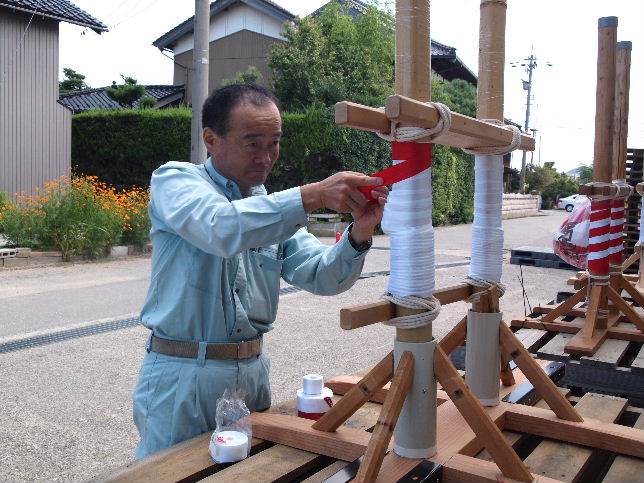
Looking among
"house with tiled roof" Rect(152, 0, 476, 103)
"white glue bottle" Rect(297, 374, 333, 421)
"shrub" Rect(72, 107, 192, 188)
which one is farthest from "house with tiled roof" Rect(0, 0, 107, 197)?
"white glue bottle" Rect(297, 374, 333, 421)

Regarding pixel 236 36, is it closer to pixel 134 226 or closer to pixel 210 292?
pixel 134 226

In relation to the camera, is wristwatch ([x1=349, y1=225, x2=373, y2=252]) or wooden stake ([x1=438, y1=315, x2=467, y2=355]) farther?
wooden stake ([x1=438, y1=315, x2=467, y2=355])

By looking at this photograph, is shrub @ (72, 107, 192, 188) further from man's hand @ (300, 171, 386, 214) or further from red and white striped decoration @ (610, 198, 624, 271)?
man's hand @ (300, 171, 386, 214)

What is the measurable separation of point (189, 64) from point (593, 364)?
27.0m

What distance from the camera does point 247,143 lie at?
202 centimetres

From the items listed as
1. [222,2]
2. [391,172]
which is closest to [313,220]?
[222,2]

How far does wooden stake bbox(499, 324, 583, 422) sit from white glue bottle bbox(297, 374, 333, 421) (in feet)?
1.94

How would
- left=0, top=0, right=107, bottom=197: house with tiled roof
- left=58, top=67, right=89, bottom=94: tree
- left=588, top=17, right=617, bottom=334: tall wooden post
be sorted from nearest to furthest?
left=588, top=17, right=617, bottom=334: tall wooden post, left=0, top=0, right=107, bottom=197: house with tiled roof, left=58, top=67, right=89, bottom=94: tree

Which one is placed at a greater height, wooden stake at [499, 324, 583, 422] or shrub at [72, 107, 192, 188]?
shrub at [72, 107, 192, 188]

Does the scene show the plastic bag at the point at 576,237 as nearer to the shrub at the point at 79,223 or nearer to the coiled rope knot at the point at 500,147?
the coiled rope knot at the point at 500,147

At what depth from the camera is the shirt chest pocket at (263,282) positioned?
6.89 ft

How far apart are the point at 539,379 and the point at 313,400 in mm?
696

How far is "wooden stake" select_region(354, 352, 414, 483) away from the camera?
154 centimetres

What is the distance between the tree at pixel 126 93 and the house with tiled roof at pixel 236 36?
88.5 inches
